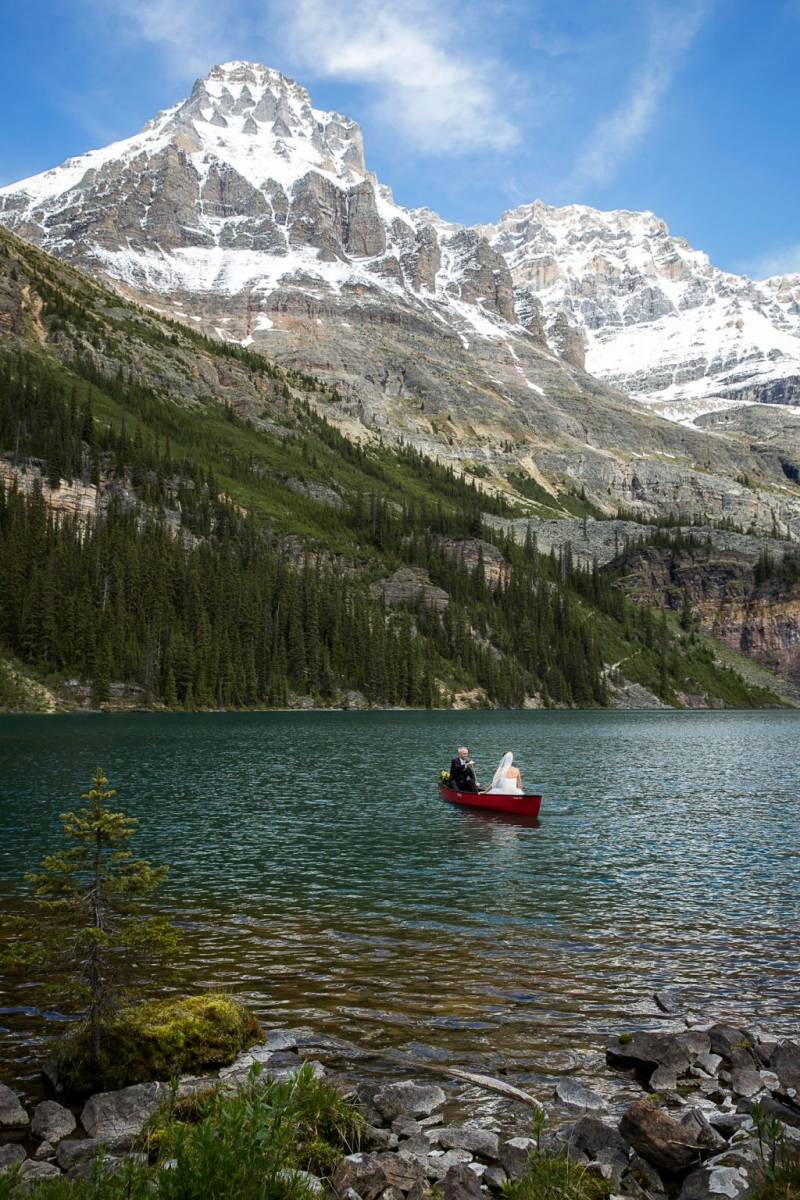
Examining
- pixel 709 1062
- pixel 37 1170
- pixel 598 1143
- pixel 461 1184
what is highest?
pixel 461 1184

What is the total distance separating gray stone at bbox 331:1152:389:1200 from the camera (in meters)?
9.72

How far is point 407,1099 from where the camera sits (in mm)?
13203

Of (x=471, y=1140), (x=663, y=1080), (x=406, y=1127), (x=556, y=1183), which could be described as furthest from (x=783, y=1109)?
(x=406, y=1127)

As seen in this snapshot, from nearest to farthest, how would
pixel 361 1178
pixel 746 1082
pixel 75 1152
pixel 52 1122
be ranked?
1. pixel 361 1178
2. pixel 75 1152
3. pixel 52 1122
4. pixel 746 1082

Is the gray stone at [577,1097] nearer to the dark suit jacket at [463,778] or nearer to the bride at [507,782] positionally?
the bride at [507,782]

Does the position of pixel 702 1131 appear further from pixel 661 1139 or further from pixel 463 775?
pixel 463 775

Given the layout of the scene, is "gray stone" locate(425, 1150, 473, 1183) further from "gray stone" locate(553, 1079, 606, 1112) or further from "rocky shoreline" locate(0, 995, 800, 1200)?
"gray stone" locate(553, 1079, 606, 1112)

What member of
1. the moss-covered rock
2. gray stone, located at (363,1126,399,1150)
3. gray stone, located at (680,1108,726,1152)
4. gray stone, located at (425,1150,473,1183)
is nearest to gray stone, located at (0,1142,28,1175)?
the moss-covered rock

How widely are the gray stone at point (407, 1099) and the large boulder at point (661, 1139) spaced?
325cm

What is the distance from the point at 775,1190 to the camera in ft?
28.3

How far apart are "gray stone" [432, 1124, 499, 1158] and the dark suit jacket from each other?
38.4m

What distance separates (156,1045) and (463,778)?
1496 inches

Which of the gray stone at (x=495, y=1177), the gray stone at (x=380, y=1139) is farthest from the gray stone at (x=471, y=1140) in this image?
the gray stone at (x=380, y=1139)

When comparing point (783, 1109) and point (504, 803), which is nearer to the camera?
point (783, 1109)
